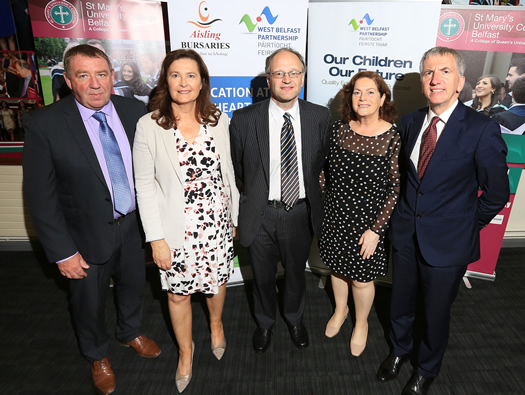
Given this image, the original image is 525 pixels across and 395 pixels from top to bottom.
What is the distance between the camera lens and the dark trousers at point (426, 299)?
2178mm

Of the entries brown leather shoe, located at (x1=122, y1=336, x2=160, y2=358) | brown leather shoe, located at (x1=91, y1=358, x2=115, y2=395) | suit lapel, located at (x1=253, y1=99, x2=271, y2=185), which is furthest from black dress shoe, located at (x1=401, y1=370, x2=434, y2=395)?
brown leather shoe, located at (x1=91, y1=358, x2=115, y2=395)

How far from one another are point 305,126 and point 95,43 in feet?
6.60

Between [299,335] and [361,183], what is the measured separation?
1.27 meters

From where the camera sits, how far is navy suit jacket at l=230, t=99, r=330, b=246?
2365 millimetres

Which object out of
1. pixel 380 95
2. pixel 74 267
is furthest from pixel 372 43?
pixel 74 267

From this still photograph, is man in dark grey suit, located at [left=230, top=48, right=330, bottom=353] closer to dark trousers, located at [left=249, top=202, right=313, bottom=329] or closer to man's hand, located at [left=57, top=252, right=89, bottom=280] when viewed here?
dark trousers, located at [left=249, top=202, right=313, bottom=329]

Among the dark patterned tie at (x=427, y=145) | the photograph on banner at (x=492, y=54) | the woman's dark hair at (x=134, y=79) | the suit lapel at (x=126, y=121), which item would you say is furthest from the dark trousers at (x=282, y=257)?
the photograph on banner at (x=492, y=54)

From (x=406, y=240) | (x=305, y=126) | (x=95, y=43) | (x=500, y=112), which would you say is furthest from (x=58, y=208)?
(x=500, y=112)

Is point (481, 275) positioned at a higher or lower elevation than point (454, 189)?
lower

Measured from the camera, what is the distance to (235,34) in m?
2.97

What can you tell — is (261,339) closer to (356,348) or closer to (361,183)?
(356,348)

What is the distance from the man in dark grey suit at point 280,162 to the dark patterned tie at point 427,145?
1.99 feet

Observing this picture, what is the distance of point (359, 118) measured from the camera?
94.3 inches

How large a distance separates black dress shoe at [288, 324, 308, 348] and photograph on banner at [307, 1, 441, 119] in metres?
1.81
